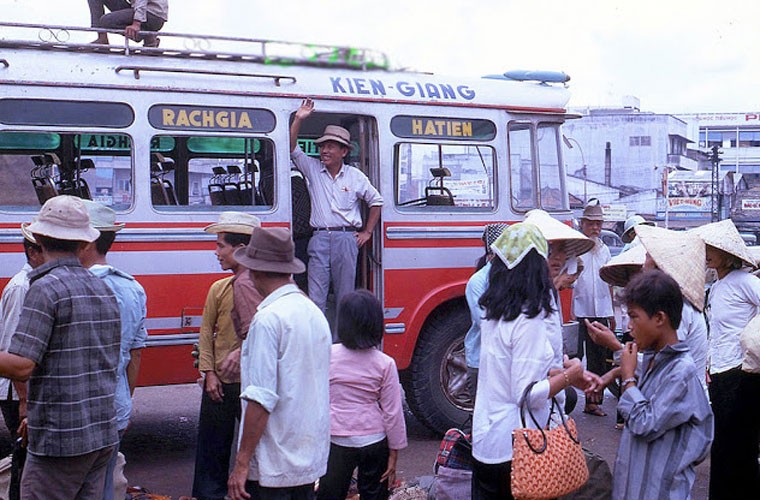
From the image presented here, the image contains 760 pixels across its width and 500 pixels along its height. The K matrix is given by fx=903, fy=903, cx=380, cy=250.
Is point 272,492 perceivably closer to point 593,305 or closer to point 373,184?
point 373,184

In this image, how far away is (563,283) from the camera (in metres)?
5.02

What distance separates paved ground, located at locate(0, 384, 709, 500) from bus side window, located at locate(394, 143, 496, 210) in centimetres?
207

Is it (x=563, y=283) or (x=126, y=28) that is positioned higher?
(x=126, y=28)

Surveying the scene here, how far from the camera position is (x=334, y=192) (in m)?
7.26

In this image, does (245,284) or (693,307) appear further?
(245,284)

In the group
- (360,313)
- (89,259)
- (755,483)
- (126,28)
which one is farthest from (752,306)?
(126,28)

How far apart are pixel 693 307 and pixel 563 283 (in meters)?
0.80

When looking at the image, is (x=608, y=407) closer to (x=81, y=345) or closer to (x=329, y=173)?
(x=329, y=173)

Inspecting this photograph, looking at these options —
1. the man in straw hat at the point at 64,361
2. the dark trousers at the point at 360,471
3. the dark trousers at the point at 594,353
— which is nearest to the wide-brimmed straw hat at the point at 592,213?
the dark trousers at the point at 594,353

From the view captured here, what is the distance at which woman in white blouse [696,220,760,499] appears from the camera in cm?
523

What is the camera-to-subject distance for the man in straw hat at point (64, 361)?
341 centimetres

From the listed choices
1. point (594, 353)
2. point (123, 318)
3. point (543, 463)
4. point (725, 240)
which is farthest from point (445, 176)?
point (543, 463)

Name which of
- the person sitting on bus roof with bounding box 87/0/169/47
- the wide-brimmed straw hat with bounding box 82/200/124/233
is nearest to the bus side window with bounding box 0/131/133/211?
the person sitting on bus roof with bounding box 87/0/169/47

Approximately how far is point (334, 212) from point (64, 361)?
12.9ft
